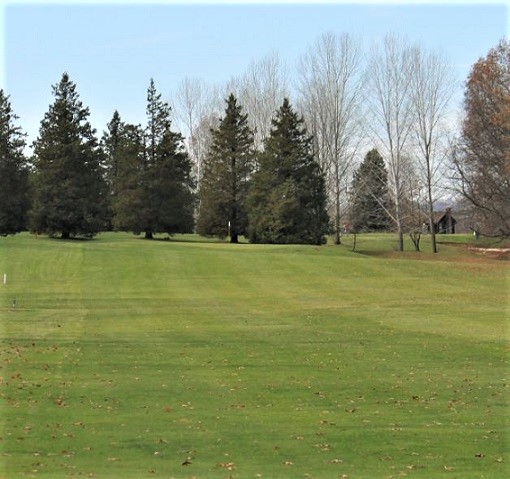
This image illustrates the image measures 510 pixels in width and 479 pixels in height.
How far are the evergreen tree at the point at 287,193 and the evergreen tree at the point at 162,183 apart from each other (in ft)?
25.1

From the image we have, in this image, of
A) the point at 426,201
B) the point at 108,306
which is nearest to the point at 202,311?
the point at 108,306

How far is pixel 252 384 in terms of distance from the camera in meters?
12.3

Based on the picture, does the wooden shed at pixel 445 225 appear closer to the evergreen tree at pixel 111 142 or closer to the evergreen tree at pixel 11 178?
the evergreen tree at pixel 111 142

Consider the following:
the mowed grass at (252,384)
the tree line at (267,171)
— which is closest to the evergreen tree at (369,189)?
the tree line at (267,171)

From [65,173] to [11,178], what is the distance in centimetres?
859

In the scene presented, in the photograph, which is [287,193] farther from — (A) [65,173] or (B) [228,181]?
(A) [65,173]

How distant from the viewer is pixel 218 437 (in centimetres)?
885

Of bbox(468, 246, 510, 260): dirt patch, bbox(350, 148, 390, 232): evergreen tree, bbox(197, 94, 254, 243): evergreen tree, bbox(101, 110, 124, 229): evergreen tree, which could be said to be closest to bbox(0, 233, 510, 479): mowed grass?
bbox(468, 246, 510, 260): dirt patch

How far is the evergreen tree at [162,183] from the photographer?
199ft

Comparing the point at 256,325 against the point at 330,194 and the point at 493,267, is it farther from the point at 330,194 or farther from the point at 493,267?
the point at 330,194

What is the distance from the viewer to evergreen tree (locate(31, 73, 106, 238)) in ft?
176

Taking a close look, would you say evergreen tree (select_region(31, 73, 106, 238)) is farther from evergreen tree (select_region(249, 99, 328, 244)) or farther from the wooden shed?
the wooden shed

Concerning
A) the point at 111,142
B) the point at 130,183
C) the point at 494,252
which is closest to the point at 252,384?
the point at 494,252

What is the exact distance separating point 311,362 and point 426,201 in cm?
5294
